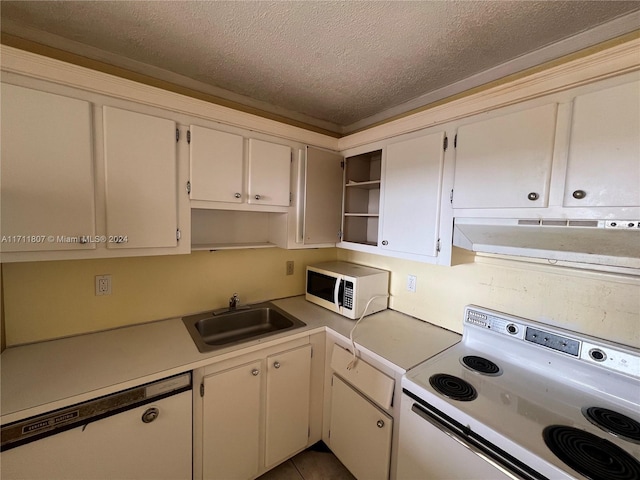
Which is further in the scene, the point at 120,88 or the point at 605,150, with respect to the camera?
the point at 120,88

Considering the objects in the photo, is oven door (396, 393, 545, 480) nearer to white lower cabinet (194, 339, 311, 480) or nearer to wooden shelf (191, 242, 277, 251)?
white lower cabinet (194, 339, 311, 480)

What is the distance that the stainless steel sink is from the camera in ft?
5.74

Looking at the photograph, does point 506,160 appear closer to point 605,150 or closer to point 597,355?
point 605,150

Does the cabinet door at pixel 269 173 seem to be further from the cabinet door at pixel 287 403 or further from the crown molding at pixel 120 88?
the cabinet door at pixel 287 403

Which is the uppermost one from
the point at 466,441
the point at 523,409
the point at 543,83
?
the point at 543,83

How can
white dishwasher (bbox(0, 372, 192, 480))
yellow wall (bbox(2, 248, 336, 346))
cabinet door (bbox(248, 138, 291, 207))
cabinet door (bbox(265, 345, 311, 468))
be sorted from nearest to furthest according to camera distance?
Result: white dishwasher (bbox(0, 372, 192, 480)) < yellow wall (bbox(2, 248, 336, 346)) < cabinet door (bbox(265, 345, 311, 468)) < cabinet door (bbox(248, 138, 291, 207))

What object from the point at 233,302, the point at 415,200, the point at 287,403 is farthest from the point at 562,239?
the point at 233,302

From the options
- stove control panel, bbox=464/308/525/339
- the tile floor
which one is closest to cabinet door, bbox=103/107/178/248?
the tile floor

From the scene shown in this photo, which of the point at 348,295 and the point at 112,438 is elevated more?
the point at 348,295

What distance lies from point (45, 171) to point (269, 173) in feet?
3.48

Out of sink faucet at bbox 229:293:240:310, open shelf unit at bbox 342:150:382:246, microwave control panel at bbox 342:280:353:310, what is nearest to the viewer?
microwave control panel at bbox 342:280:353:310

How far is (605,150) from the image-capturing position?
938mm

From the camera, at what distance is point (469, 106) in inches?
51.2

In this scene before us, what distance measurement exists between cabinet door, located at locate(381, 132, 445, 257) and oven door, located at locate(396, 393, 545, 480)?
31.8 inches
